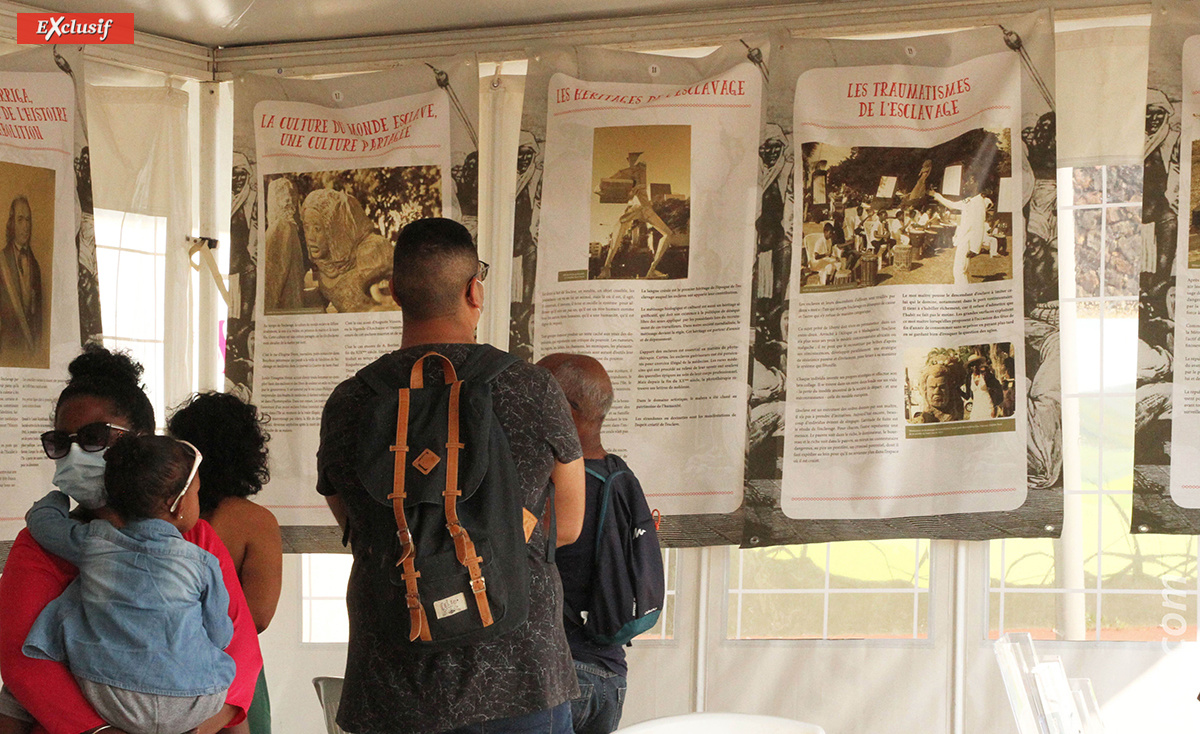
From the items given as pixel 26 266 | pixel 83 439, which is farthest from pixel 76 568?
pixel 26 266

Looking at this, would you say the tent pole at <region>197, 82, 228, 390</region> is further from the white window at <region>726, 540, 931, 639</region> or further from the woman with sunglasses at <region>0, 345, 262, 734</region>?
the white window at <region>726, 540, 931, 639</region>

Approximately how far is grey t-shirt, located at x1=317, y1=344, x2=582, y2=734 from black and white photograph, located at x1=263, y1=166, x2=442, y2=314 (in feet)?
7.46

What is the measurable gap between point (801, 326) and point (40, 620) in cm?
254

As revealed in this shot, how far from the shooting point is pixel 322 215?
14.1 feet

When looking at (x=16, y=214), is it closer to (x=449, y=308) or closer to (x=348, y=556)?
(x=348, y=556)

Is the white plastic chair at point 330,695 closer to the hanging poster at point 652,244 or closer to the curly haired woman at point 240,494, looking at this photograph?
the curly haired woman at point 240,494

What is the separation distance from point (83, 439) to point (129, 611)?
1.40 ft

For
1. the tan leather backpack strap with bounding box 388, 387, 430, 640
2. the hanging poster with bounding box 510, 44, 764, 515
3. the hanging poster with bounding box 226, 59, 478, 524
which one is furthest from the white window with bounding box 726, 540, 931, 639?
the tan leather backpack strap with bounding box 388, 387, 430, 640

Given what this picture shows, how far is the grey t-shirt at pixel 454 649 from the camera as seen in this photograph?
187cm

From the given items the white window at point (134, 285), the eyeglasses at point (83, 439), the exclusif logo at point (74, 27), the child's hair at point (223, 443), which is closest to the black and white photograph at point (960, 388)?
the child's hair at point (223, 443)

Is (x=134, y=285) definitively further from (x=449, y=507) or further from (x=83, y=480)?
(x=449, y=507)

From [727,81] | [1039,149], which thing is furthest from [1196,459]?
[727,81]

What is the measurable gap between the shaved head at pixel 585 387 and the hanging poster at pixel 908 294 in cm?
124

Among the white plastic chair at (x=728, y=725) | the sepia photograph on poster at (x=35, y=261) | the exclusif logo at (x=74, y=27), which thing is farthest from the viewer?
the exclusif logo at (x=74, y=27)
